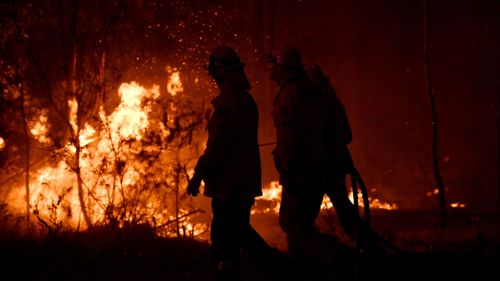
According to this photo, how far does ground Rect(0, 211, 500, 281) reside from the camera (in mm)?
5348

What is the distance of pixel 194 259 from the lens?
21.6ft

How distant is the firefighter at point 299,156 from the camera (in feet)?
17.4

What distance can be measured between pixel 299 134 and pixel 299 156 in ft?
0.66

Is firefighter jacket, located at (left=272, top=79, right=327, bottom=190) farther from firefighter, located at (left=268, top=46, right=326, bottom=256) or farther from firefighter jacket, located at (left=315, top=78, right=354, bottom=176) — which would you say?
firefighter jacket, located at (left=315, top=78, right=354, bottom=176)

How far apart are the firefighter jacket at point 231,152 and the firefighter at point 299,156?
1.10 feet

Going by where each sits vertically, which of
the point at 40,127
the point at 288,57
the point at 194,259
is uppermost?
the point at 40,127

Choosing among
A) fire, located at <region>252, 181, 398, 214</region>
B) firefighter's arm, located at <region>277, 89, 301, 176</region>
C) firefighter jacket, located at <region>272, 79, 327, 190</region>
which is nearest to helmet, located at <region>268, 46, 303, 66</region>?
firefighter jacket, located at <region>272, 79, 327, 190</region>

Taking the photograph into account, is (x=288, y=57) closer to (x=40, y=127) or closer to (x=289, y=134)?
(x=289, y=134)

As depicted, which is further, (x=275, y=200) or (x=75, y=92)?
→ (x=275, y=200)

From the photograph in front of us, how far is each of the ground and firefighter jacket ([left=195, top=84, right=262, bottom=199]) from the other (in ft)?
2.84

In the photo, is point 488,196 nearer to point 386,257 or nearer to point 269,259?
point 386,257

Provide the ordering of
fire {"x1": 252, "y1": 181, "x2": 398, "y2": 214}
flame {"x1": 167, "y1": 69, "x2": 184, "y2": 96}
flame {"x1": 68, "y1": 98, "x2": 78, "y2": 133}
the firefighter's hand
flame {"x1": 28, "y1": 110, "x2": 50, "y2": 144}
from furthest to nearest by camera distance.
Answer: fire {"x1": 252, "y1": 181, "x2": 398, "y2": 214} < flame {"x1": 167, "y1": 69, "x2": 184, "y2": 96} < flame {"x1": 28, "y1": 110, "x2": 50, "y2": 144} < flame {"x1": 68, "y1": 98, "x2": 78, "y2": 133} < the firefighter's hand

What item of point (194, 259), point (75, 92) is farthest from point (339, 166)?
point (75, 92)

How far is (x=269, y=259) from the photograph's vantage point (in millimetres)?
5176
